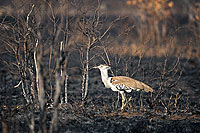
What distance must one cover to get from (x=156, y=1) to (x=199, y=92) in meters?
7.13

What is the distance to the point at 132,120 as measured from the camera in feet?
20.6

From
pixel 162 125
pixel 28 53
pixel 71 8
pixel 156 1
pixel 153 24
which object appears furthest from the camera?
pixel 153 24

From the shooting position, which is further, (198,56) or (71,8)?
(198,56)

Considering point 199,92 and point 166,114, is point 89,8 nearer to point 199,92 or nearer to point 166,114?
point 166,114

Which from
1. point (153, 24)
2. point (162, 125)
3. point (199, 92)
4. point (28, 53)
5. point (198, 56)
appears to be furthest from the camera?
point (153, 24)

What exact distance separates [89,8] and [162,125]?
2.72 meters

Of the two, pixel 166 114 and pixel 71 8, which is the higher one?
pixel 71 8

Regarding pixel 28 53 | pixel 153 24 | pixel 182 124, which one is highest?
pixel 153 24

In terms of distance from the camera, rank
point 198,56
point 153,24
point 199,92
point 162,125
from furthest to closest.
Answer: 1. point 153,24
2. point 198,56
3. point 199,92
4. point 162,125

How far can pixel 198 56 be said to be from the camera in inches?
574

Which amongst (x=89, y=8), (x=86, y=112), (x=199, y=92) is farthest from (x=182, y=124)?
(x=199, y=92)

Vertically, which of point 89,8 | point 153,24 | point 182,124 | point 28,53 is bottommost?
point 182,124

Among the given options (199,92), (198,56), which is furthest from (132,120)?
(198,56)

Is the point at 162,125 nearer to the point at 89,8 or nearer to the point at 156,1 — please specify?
the point at 89,8
